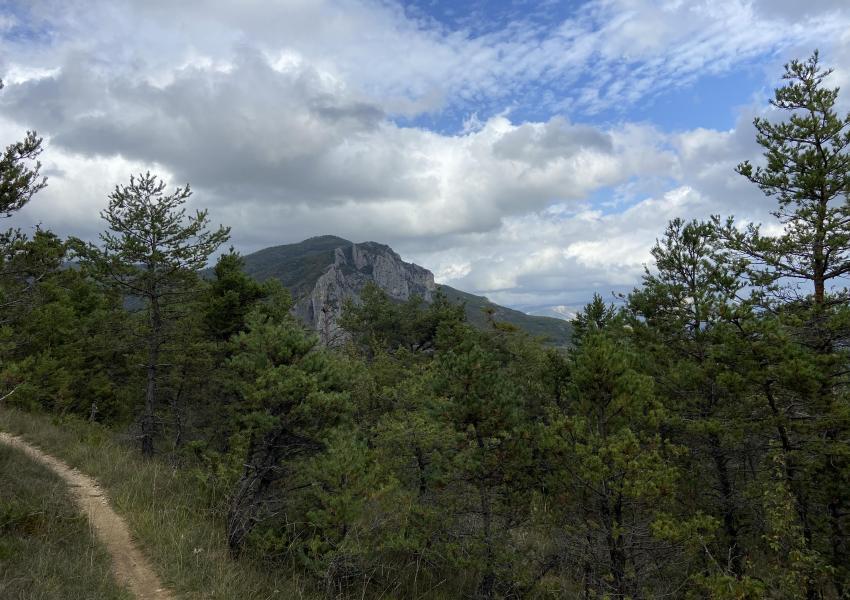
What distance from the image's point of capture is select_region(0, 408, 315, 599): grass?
24.7 ft

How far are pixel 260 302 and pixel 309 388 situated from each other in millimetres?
9969

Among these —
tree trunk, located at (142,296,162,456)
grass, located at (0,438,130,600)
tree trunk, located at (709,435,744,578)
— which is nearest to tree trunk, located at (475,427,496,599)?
tree trunk, located at (709,435,744,578)

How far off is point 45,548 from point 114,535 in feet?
5.50

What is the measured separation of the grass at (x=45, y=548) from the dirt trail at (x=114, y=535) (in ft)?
0.90

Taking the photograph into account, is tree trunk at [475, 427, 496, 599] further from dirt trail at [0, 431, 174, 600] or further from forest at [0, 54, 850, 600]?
dirt trail at [0, 431, 174, 600]

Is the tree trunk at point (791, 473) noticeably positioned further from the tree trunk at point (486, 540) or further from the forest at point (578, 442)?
the tree trunk at point (486, 540)

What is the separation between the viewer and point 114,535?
869 centimetres

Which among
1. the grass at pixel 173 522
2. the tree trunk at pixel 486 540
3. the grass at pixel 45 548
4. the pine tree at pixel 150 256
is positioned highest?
the pine tree at pixel 150 256

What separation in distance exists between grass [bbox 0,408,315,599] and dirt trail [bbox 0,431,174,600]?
0.50 feet

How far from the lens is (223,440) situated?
61.7 feet

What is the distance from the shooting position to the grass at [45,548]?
20.0ft

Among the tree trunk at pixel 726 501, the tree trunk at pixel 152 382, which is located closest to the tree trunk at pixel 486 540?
the tree trunk at pixel 726 501

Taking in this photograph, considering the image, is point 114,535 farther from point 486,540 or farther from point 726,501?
point 726,501

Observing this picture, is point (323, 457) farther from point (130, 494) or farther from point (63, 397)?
point (63, 397)
